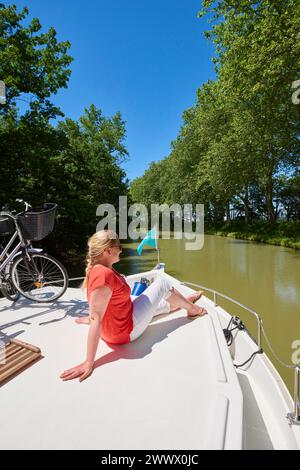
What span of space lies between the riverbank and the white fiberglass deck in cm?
1519

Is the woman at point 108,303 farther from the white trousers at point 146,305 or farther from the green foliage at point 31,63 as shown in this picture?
the green foliage at point 31,63

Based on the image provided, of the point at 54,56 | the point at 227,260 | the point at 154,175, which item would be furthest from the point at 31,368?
the point at 154,175

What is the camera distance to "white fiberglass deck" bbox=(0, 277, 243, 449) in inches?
50.3

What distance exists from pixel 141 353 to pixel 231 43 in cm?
1348

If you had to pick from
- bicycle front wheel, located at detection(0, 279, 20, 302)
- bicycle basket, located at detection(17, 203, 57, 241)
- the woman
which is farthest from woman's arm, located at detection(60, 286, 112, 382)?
bicycle front wheel, located at detection(0, 279, 20, 302)

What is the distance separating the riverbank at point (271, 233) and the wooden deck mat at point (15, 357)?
1588 cm

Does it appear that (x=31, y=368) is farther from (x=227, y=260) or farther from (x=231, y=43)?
(x=231, y=43)

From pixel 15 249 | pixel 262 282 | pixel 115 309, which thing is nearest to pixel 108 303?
pixel 115 309

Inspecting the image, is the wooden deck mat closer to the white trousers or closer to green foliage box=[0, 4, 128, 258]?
the white trousers

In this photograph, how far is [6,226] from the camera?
3139 mm

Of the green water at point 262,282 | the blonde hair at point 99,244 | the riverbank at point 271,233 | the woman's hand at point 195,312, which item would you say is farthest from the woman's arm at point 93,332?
the riverbank at point 271,233

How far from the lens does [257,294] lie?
7.07m

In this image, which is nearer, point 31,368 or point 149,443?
point 149,443
